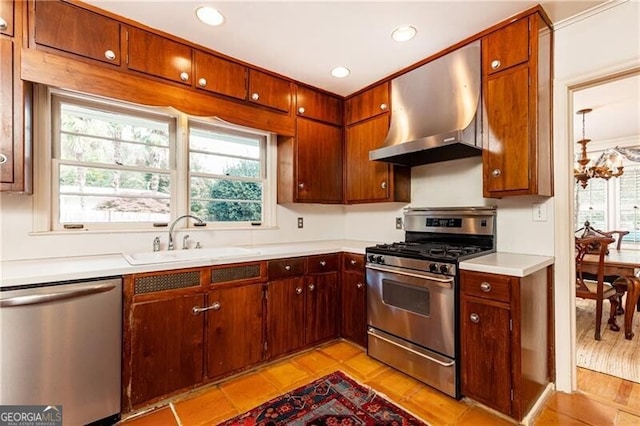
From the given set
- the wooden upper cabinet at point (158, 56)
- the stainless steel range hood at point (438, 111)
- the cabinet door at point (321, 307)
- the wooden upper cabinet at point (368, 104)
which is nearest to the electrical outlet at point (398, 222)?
the stainless steel range hood at point (438, 111)

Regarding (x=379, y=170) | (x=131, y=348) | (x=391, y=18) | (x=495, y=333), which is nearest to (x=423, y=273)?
(x=495, y=333)

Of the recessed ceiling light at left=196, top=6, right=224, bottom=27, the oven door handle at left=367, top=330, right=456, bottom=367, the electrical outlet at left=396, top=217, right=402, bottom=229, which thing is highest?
the recessed ceiling light at left=196, top=6, right=224, bottom=27

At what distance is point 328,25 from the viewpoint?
1934 millimetres

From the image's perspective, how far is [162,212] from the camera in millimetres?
2338

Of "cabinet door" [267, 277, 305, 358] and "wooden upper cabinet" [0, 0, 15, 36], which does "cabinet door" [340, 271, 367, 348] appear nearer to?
"cabinet door" [267, 277, 305, 358]

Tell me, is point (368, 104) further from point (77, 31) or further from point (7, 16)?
point (7, 16)

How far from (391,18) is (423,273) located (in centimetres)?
172

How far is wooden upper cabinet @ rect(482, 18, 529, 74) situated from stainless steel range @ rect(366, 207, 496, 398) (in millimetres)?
1038

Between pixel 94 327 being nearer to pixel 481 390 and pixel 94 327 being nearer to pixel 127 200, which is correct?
pixel 127 200

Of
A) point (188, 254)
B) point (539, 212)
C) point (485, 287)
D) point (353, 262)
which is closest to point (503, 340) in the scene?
point (485, 287)

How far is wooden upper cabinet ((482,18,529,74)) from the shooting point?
182cm

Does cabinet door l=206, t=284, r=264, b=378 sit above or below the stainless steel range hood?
below

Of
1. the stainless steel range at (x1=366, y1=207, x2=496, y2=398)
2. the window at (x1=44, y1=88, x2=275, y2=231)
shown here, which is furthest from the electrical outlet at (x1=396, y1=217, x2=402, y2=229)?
the window at (x1=44, y1=88, x2=275, y2=231)

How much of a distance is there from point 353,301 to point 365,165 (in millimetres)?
1349
